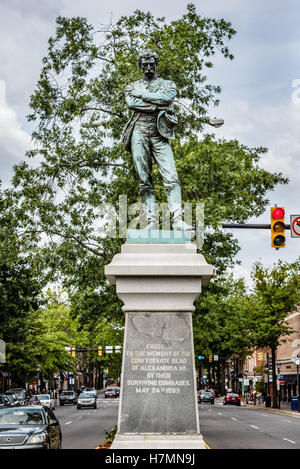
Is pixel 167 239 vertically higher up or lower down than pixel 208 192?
lower down

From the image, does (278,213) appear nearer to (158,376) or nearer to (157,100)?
(157,100)

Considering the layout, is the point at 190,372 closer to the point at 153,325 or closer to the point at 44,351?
the point at 153,325

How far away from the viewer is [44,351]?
5622 centimetres

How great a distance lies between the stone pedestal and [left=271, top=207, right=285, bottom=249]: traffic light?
373 inches

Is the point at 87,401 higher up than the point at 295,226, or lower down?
lower down

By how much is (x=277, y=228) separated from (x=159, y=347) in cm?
1005

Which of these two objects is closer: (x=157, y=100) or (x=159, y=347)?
(x=159, y=347)

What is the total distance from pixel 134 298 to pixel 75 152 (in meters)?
16.8

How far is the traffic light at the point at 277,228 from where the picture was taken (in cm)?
1769

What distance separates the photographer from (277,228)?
17734 millimetres

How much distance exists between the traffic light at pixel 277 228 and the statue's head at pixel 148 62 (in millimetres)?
8801

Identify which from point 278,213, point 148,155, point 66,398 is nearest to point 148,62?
point 148,155

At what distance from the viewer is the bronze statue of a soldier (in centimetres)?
944

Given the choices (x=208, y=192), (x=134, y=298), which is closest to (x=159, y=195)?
(x=208, y=192)
